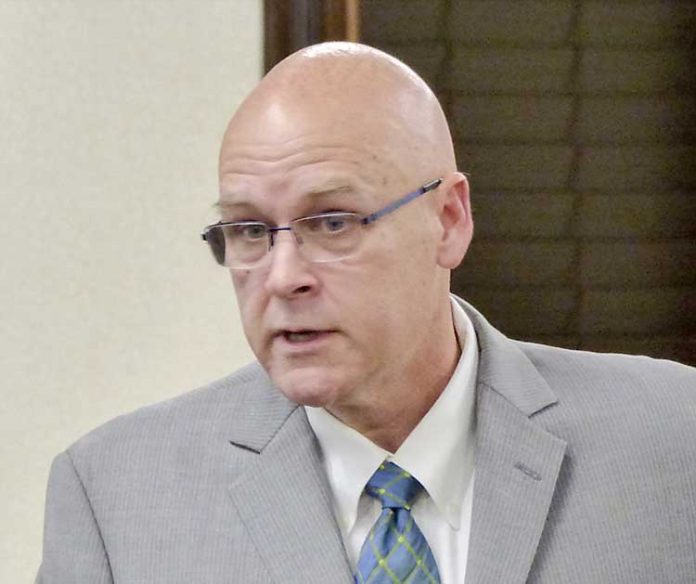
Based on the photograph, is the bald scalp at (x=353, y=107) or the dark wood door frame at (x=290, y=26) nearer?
the bald scalp at (x=353, y=107)

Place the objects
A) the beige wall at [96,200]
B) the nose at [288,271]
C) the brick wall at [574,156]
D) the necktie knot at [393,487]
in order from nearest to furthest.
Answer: the nose at [288,271]
the necktie knot at [393,487]
the beige wall at [96,200]
the brick wall at [574,156]

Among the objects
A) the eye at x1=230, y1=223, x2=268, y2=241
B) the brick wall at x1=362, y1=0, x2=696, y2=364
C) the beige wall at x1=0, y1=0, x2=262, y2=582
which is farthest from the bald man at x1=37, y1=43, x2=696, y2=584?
the brick wall at x1=362, y1=0, x2=696, y2=364

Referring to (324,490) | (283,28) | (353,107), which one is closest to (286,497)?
(324,490)

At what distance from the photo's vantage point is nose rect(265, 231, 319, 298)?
120cm

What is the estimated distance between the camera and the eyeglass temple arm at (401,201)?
1.25 metres

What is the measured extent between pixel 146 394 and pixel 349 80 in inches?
29.7

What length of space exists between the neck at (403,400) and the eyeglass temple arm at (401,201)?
0.17 meters

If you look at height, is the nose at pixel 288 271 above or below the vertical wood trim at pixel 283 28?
below

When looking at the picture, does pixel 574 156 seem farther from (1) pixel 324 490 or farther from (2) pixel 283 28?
(1) pixel 324 490

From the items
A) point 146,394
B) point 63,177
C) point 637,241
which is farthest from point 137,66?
point 637,241

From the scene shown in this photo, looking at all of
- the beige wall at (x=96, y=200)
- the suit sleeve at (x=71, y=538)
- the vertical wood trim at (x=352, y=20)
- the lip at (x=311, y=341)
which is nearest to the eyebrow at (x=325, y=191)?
the lip at (x=311, y=341)

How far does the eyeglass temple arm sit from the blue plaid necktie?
11.7 inches

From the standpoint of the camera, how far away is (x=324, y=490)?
4.35 feet

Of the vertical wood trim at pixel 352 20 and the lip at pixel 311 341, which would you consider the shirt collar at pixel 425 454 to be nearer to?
the lip at pixel 311 341
